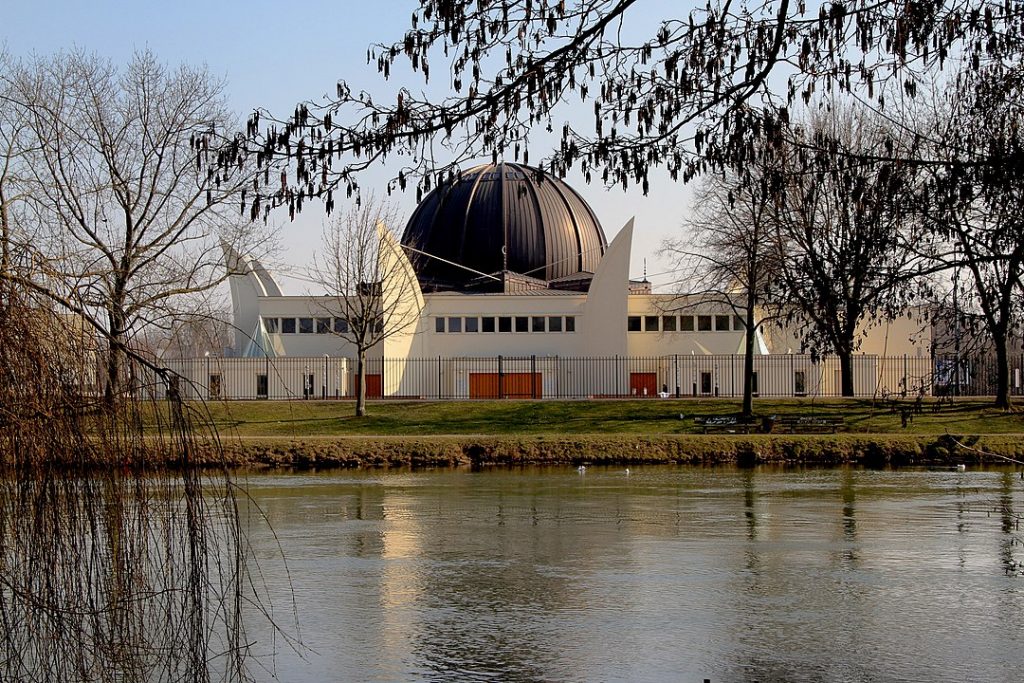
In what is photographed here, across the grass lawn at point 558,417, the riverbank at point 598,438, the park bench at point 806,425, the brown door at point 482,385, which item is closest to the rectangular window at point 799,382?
the grass lawn at point 558,417

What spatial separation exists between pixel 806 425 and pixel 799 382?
1993 cm

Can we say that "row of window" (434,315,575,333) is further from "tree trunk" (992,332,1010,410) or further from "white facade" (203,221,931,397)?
"tree trunk" (992,332,1010,410)

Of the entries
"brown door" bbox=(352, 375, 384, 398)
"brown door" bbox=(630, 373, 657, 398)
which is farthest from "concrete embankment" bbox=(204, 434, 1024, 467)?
"brown door" bbox=(630, 373, 657, 398)

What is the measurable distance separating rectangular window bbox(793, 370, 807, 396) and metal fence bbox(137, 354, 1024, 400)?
0.15ft

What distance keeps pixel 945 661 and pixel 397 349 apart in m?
52.5

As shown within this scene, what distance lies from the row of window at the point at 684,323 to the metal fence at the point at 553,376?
334cm

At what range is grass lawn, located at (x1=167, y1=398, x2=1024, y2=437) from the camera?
41.4 metres

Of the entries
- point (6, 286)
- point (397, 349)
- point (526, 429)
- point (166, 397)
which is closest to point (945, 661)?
point (166, 397)

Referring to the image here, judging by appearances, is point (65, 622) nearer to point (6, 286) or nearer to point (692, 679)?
point (6, 286)

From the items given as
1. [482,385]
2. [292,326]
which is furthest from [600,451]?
[292,326]

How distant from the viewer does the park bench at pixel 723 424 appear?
130ft

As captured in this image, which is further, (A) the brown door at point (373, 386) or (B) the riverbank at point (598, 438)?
(A) the brown door at point (373, 386)

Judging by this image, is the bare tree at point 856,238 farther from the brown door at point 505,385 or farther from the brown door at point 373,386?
the brown door at point 373,386

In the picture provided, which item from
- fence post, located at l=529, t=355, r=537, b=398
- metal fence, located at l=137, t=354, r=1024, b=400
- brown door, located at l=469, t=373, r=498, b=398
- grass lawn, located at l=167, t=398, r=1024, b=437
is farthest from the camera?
brown door, located at l=469, t=373, r=498, b=398
